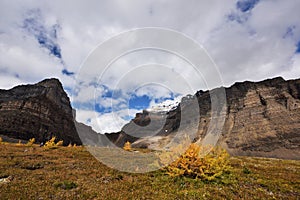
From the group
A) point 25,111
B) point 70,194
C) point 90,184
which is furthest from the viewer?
point 25,111

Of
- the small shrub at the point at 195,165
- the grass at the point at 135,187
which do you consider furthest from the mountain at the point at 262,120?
the grass at the point at 135,187

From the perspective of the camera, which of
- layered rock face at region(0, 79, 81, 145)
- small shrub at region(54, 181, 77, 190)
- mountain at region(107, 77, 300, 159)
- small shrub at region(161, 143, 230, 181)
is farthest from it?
mountain at region(107, 77, 300, 159)

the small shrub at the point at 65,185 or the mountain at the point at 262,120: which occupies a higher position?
the mountain at the point at 262,120

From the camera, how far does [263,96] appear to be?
162m

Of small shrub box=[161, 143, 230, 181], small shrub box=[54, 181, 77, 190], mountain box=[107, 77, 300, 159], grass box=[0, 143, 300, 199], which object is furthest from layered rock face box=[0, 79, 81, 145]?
small shrub box=[161, 143, 230, 181]

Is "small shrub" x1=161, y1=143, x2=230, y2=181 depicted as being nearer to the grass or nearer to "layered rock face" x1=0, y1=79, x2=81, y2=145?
the grass

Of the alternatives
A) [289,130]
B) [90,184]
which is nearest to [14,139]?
[90,184]

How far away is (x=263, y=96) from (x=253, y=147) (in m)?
49.4

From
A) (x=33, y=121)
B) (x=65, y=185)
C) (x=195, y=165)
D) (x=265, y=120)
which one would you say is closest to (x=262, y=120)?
(x=265, y=120)

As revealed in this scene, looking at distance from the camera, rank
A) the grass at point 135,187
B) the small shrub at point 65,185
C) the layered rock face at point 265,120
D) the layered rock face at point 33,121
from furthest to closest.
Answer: the layered rock face at point 265,120 < the layered rock face at point 33,121 < the small shrub at point 65,185 < the grass at point 135,187

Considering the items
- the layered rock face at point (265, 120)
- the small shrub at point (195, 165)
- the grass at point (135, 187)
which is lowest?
the grass at point (135, 187)

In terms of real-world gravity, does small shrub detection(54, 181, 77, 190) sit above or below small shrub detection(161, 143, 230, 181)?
below

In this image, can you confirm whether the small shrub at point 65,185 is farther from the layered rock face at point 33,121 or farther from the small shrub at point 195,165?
the layered rock face at point 33,121

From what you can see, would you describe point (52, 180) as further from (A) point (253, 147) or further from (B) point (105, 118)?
(A) point (253, 147)
